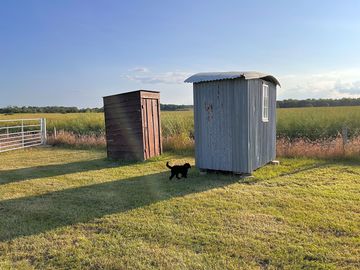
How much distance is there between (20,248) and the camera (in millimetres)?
3184

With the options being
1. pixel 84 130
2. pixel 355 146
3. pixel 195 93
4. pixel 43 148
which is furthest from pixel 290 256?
pixel 84 130

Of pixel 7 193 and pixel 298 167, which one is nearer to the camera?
pixel 7 193

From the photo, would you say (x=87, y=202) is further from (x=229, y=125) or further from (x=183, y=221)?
(x=229, y=125)

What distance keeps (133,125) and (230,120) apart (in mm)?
3509

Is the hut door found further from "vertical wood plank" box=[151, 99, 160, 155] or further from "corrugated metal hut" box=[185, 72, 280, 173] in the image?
"corrugated metal hut" box=[185, 72, 280, 173]

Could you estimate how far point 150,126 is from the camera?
351 inches

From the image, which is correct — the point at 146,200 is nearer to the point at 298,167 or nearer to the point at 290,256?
the point at 290,256

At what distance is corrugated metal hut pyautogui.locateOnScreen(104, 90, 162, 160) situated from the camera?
8461 millimetres

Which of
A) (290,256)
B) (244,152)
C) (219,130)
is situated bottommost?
(290,256)

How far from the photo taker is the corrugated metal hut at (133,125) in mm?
8461

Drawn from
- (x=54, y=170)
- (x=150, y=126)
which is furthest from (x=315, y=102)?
(x=54, y=170)

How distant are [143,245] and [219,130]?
357 cm

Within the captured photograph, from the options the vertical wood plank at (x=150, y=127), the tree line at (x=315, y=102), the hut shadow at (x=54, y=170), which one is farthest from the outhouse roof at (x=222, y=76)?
the tree line at (x=315, y=102)

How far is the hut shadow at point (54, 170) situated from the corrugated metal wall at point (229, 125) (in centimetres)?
281
